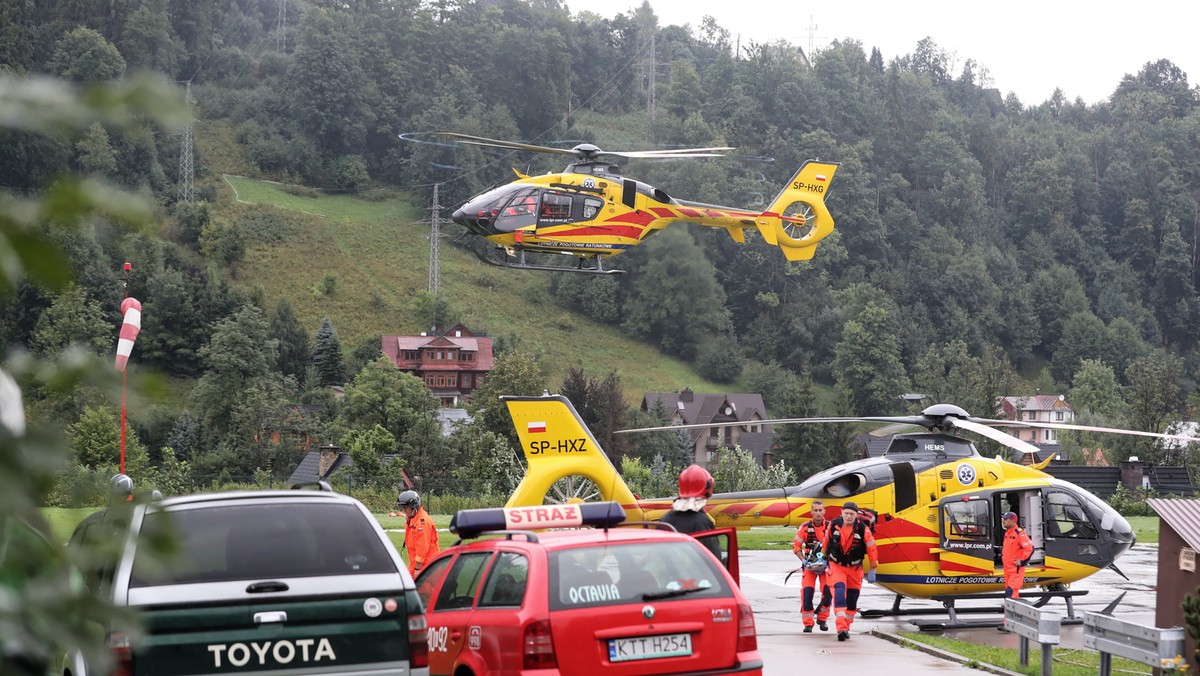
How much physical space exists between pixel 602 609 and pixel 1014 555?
9626 mm

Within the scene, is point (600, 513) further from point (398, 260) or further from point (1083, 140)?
point (1083, 140)

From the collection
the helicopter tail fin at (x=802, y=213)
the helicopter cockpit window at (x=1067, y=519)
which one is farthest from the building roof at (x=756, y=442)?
the helicopter cockpit window at (x=1067, y=519)

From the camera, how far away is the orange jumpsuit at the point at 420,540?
15820mm

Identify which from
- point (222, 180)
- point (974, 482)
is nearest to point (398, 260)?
point (222, 180)

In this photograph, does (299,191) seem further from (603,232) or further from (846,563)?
(846,563)

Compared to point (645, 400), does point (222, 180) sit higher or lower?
higher

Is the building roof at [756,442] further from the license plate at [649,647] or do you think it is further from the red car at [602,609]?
the license plate at [649,647]

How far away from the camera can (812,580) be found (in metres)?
15.5

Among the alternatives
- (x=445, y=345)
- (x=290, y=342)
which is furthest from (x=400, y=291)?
(x=290, y=342)

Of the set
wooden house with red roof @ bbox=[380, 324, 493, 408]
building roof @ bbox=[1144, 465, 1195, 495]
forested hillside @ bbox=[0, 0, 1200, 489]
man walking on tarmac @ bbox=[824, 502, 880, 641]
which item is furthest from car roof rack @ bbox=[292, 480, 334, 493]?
wooden house with red roof @ bbox=[380, 324, 493, 408]

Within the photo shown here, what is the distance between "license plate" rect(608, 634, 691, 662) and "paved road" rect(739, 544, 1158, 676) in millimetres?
4134

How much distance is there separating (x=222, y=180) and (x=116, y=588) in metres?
122

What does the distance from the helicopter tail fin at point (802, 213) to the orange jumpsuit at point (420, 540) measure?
59.2 feet

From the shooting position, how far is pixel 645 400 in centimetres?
9906
